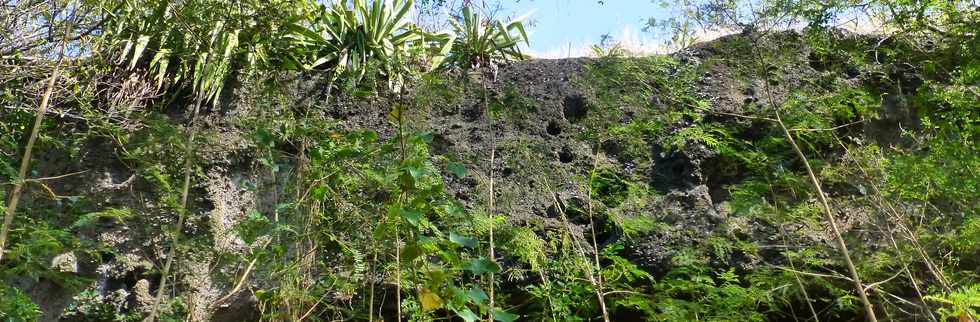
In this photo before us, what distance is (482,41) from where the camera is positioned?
16.0ft

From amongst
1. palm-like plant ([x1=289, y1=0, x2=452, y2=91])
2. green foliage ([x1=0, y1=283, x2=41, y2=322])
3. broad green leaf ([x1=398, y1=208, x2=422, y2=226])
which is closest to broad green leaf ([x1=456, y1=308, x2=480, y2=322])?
broad green leaf ([x1=398, y1=208, x2=422, y2=226])

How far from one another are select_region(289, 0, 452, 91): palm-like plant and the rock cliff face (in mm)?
217

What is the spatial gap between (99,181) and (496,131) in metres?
1.81

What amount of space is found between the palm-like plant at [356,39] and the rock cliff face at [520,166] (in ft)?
0.71

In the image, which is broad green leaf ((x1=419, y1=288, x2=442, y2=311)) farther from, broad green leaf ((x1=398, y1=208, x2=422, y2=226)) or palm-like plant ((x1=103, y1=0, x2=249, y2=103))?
palm-like plant ((x1=103, y1=0, x2=249, y2=103))

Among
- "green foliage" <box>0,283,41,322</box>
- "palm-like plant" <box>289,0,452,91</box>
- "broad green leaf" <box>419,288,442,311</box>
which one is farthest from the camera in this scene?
"palm-like plant" <box>289,0,452,91</box>

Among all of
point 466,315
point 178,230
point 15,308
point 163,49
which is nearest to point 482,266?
point 466,315

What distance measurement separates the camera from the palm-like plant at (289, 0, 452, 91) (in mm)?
4637

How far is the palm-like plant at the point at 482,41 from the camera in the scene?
4.86 metres

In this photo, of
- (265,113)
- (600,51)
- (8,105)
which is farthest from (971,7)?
(8,105)

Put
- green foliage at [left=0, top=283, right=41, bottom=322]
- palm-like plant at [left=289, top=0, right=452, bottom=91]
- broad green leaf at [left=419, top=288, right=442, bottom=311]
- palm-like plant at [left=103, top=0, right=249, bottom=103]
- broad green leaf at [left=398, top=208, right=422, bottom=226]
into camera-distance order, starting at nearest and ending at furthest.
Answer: broad green leaf at [left=398, top=208, right=422, bottom=226], broad green leaf at [left=419, top=288, right=442, bottom=311], green foliage at [left=0, top=283, right=41, bottom=322], palm-like plant at [left=103, top=0, right=249, bottom=103], palm-like plant at [left=289, top=0, right=452, bottom=91]

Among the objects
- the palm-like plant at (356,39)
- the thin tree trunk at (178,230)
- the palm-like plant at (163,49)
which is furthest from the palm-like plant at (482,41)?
the thin tree trunk at (178,230)

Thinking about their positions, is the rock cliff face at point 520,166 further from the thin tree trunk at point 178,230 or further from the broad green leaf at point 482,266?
the broad green leaf at point 482,266

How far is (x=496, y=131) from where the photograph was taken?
4.26 metres
